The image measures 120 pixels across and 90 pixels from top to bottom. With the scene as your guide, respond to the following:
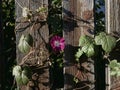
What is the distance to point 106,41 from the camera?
3.64 meters

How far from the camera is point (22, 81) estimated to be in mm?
3682

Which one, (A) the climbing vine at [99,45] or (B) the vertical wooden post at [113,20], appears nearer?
(A) the climbing vine at [99,45]

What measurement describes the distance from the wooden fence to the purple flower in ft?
0.13

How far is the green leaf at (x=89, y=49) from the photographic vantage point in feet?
12.0

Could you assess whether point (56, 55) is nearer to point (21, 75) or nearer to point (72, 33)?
point (72, 33)

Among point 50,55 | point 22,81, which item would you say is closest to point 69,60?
point 50,55

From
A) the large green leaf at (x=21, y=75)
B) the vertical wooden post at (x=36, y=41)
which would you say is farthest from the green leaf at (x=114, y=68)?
the large green leaf at (x=21, y=75)

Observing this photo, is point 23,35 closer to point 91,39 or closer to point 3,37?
point 3,37

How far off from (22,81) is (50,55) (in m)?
0.34

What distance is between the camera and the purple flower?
12.3ft

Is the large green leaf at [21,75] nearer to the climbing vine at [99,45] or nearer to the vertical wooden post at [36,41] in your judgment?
the vertical wooden post at [36,41]

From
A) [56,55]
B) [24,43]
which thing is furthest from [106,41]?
[24,43]

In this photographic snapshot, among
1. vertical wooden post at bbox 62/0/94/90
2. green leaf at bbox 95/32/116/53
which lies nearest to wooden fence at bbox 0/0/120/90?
vertical wooden post at bbox 62/0/94/90

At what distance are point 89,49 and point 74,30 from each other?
0.74 feet
